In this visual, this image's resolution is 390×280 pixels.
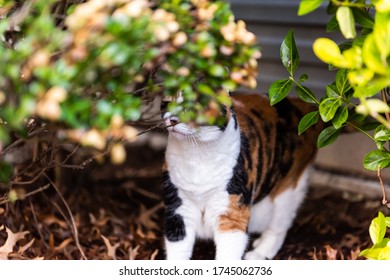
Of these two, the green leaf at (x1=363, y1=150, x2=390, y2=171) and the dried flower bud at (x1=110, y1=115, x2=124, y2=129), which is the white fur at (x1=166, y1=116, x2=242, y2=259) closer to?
the green leaf at (x1=363, y1=150, x2=390, y2=171)

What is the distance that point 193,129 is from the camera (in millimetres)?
3174

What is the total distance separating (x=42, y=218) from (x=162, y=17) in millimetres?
2347

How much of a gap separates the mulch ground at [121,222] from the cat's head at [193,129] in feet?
2.57

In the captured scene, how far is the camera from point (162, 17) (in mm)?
2121

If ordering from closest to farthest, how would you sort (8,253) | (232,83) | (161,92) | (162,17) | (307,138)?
(162,17), (232,83), (161,92), (8,253), (307,138)

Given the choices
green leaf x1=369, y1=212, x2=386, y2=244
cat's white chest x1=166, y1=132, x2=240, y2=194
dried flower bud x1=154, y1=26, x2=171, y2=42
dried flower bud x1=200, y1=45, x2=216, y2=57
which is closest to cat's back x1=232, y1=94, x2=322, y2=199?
cat's white chest x1=166, y1=132, x2=240, y2=194

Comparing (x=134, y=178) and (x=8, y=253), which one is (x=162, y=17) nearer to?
(x=8, y=253)

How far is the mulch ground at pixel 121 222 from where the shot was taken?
12.7 feet

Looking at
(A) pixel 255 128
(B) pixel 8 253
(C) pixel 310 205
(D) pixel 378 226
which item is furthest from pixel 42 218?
(D) pixel 378 226

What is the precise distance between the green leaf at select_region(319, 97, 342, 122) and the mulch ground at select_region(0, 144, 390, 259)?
1135 mm

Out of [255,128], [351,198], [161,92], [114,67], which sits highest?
[114,67]

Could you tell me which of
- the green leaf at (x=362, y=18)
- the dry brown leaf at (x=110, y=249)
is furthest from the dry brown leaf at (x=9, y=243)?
the green leaf at (x=362, y=18)

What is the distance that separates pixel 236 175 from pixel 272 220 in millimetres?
713

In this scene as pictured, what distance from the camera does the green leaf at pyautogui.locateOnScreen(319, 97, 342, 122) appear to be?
282 cm
